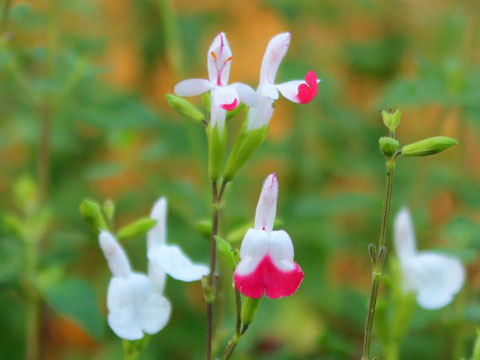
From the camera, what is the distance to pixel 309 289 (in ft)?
5.85

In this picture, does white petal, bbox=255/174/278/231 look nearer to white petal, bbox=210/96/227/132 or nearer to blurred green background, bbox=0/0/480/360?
white petal, bbox=210/96/227/132

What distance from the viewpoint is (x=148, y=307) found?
81 centimetres

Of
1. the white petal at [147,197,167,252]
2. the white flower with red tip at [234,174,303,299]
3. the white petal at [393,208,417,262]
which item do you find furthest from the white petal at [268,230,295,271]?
the white petal at [393,208,417,262]

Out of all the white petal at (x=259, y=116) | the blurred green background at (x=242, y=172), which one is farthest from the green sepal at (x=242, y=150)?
the blurred green background at (x=242, y=172)

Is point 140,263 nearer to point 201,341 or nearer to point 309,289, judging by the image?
point 201,341

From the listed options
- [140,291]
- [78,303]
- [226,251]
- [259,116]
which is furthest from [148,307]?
[78,303]

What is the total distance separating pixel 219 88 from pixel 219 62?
43 mm

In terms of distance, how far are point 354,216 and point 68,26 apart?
1089 millimetres

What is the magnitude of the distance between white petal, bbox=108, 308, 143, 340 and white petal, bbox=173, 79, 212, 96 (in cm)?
22

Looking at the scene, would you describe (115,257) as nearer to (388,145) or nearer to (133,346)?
(133,346)

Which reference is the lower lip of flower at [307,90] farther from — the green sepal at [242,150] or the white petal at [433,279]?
the white petal at [433,279]

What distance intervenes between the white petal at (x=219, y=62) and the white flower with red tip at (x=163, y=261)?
0.18m

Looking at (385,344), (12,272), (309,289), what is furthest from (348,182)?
(385,344)

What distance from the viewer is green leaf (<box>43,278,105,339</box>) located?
3.96ft
